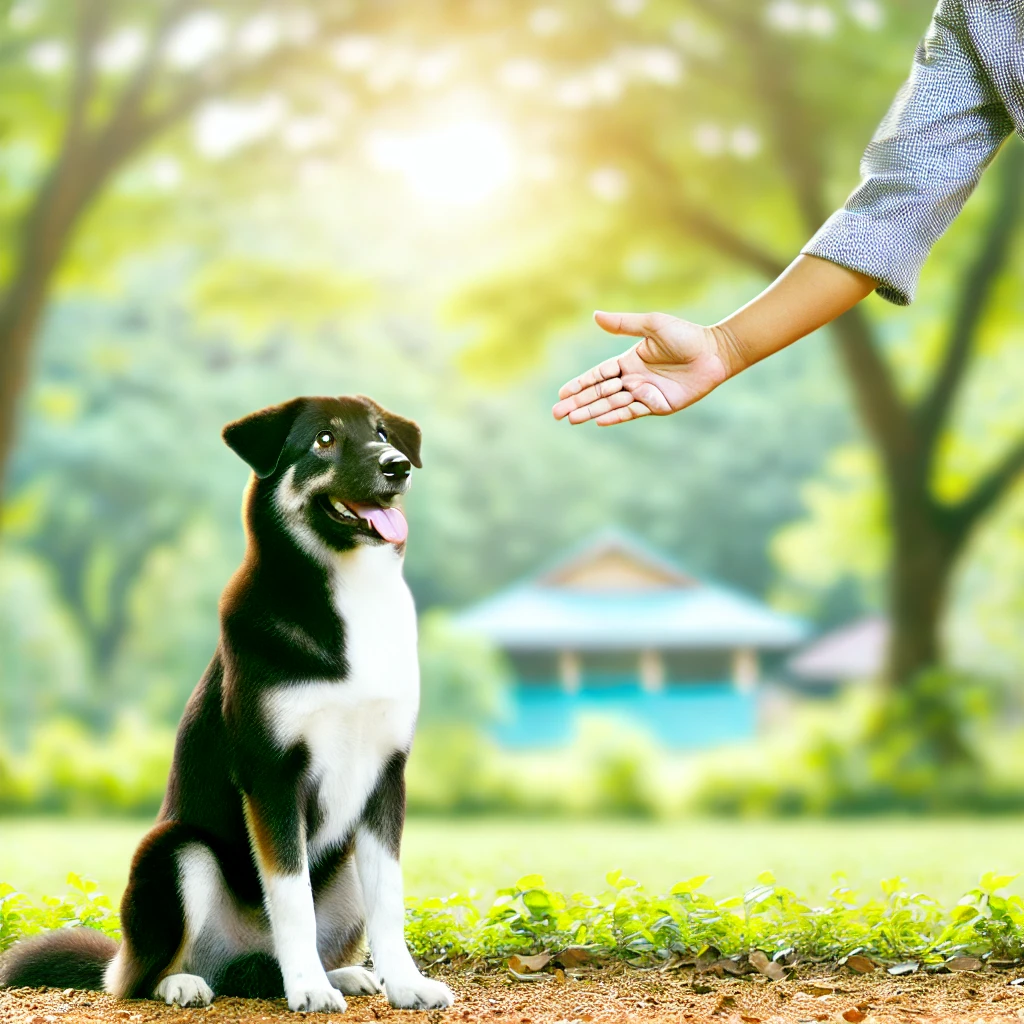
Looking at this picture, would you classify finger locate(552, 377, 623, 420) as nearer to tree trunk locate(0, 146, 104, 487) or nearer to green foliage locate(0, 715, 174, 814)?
green foliage locate(0, 715, 174, 814)

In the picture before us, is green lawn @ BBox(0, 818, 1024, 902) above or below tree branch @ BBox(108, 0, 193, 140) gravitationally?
below

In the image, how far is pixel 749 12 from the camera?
11078 mm

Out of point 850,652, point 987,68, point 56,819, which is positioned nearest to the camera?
point 987,68

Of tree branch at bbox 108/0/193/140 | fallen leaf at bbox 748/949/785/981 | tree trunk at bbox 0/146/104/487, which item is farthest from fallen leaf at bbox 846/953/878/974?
tree branch at bbox 108/0/193/140

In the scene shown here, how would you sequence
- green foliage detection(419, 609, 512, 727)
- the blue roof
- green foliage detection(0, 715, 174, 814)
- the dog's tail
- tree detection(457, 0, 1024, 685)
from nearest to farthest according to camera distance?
the dog's tail
green foliage detection(0, 715, 174, 814)
tree detection(457, 0, 1024, 685)
green foliage detection(419, 609, 512, 727)
the blue roof

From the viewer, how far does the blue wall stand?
12117 mm

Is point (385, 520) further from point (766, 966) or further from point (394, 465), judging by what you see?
point (766, 966)

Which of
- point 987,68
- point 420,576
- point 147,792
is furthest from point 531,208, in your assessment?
point 987,68

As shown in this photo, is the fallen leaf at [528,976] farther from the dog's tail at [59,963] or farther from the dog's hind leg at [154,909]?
the dog's tail at [59,963]

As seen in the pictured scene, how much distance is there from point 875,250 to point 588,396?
0.69 metres

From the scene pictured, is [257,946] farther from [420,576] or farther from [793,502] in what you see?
[793,502]

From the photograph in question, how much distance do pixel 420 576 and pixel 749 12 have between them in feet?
21.6

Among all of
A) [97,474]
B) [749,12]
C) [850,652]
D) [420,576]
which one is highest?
[749,12]

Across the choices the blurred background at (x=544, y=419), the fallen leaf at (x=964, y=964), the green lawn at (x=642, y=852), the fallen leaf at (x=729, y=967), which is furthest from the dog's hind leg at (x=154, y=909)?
the blurred background at (x=544, y=419)
